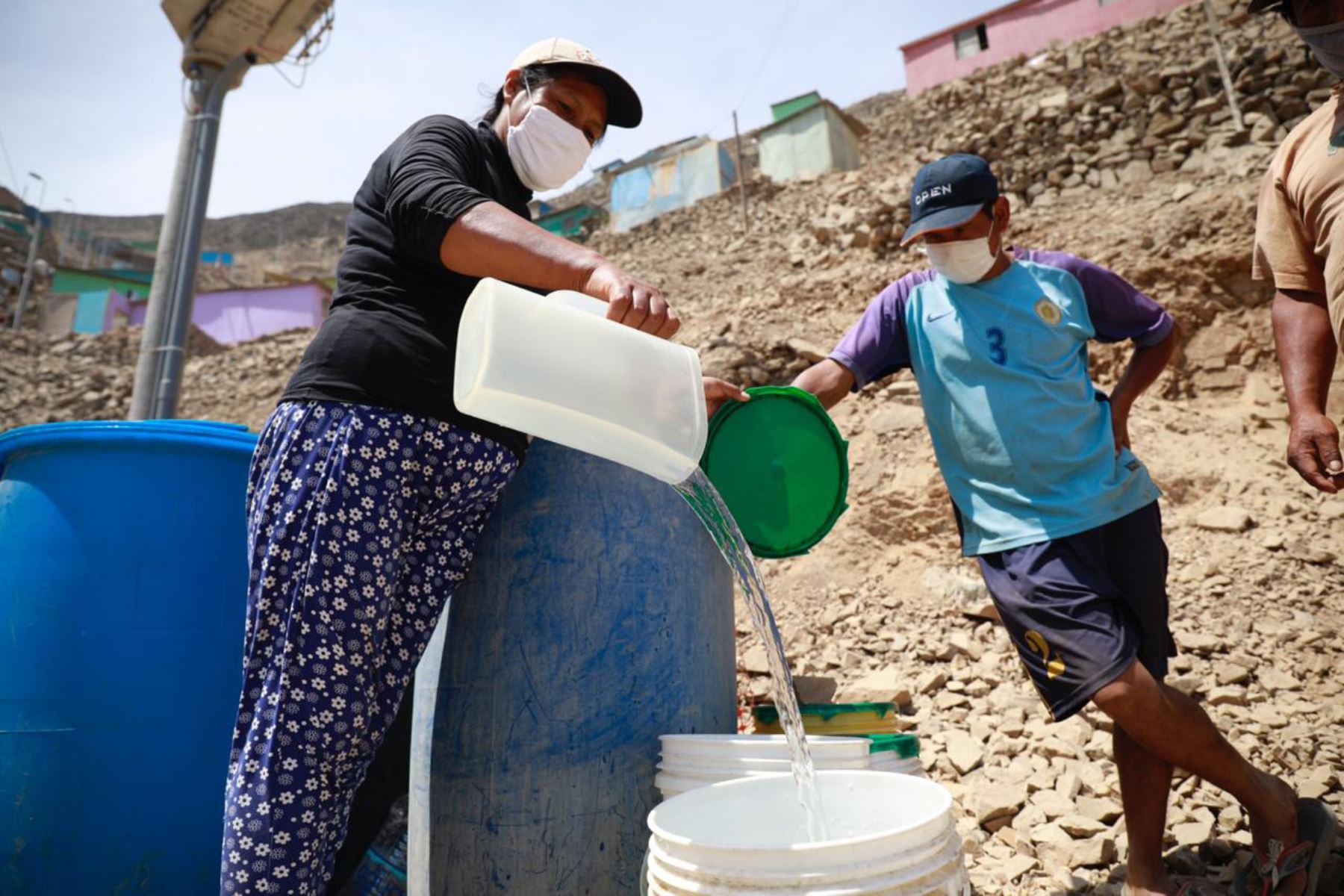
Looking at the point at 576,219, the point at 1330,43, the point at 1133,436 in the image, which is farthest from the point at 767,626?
the point at 576,219

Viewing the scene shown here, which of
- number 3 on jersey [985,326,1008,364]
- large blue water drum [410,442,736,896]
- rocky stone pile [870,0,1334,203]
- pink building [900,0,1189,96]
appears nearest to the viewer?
large blue water drum [410,442,736,896]

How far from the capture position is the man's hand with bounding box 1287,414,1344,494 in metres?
1.73

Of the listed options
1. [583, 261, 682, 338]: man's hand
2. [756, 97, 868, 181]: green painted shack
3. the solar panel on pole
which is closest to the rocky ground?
[583, 261, 682, 338]: man's hand

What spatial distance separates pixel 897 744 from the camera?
4.95ft

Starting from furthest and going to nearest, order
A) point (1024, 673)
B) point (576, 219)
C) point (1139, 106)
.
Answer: point (576, 219), point (1139, 106), point (1024, 673)

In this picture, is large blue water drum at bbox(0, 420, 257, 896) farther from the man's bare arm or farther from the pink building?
the pink building

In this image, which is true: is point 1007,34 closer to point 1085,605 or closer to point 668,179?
point 668,179

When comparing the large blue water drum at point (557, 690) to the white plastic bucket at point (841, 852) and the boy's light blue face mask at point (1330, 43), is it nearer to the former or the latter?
the white plastic bucket at point (841, 852)

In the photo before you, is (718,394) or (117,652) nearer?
(117,652)

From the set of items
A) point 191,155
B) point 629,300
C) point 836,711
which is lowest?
point 836,711

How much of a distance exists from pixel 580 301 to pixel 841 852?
3.19 ft

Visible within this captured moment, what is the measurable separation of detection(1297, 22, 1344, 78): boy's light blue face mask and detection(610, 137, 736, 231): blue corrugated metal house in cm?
1732

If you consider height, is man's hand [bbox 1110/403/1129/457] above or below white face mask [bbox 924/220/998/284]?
below

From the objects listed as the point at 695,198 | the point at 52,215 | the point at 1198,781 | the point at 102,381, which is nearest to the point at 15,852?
the point at 1198,781
